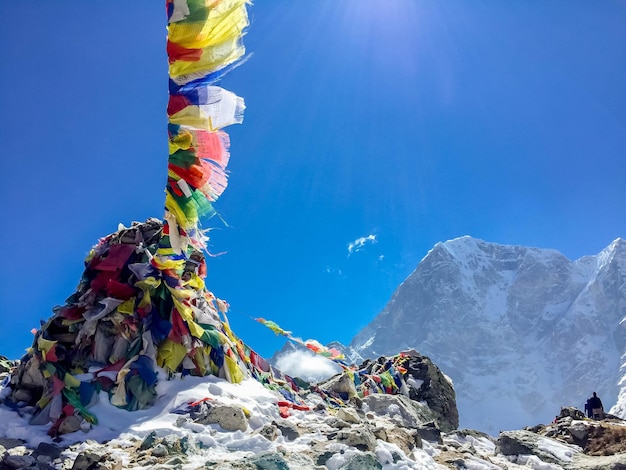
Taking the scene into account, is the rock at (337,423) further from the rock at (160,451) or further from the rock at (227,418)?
the rock at (160,451)

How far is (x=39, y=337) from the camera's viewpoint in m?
12.0

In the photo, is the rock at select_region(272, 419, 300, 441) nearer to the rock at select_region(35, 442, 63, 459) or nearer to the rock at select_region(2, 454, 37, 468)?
the rock at select_region(35, 442, 63, 459)

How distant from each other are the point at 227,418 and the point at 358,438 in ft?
7.95

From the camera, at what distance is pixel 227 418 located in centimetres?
907

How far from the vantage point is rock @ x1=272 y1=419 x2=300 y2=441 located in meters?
8.79

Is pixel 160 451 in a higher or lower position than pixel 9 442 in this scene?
lower

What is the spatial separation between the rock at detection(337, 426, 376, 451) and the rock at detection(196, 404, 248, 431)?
5.84ft

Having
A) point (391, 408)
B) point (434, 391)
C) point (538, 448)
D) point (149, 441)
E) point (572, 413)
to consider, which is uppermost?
point (434, 391)

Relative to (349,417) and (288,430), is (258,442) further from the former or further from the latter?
(349,417)

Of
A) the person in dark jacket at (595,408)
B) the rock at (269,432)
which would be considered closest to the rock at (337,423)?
the rock at (269,432)

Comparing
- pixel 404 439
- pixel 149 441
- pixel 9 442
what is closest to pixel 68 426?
pixel 9 442

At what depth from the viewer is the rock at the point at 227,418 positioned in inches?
354

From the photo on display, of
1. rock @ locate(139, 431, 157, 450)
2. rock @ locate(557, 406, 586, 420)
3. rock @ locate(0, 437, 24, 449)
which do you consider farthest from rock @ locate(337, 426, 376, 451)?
rock @ locate(557, 406, 586, 420)

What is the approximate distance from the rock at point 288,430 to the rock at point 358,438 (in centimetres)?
82
